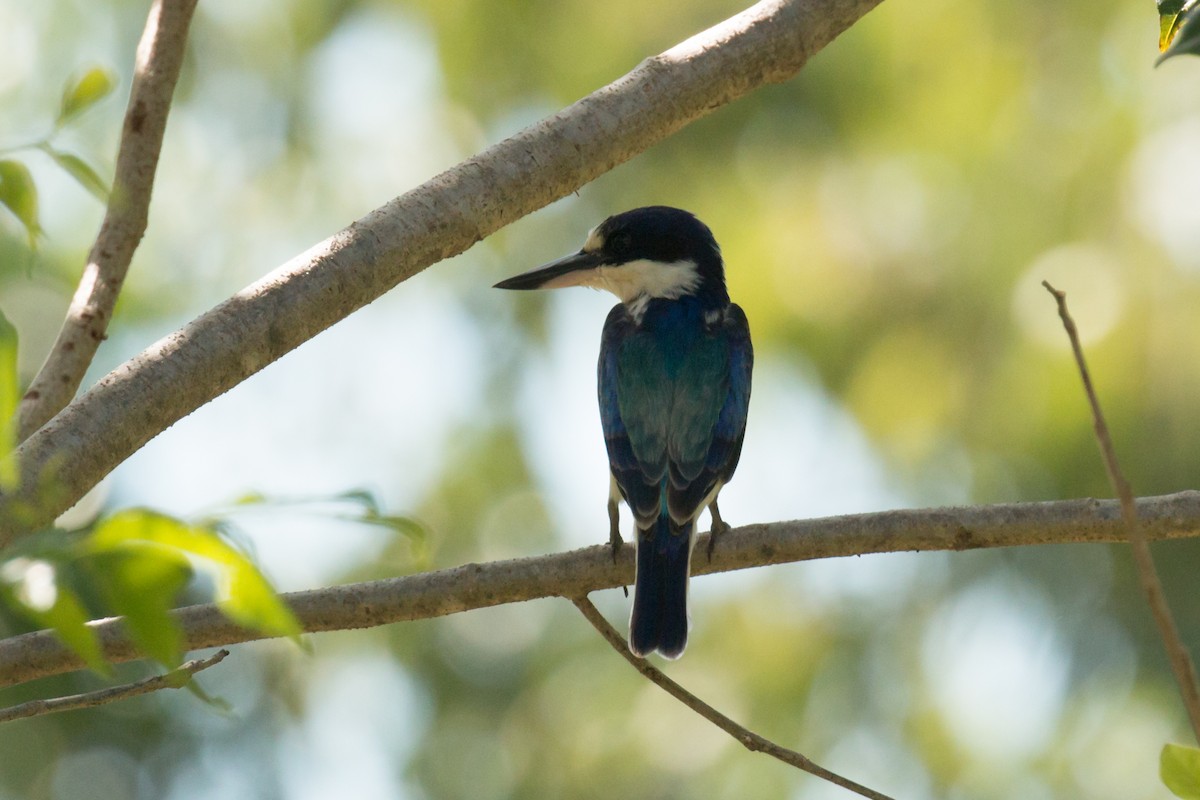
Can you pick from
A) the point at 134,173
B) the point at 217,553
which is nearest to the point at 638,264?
the point at 134,173

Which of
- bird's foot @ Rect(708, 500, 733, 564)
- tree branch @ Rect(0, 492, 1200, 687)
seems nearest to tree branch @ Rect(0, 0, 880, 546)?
tree branch @ Rect(0, 492, 1200, 687)

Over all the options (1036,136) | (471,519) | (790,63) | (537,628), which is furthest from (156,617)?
(537,628)

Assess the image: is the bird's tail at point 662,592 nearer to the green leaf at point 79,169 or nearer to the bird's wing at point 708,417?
→ the bird's wing at point 708,417

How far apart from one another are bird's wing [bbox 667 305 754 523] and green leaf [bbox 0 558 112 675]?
2681 mm

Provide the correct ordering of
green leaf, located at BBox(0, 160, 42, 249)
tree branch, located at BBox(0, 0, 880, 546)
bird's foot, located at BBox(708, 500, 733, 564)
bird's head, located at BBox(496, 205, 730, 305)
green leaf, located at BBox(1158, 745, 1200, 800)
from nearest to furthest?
green leaf, located at BBox(1158, 745, 1200, 800), green leaf, located at BBox(0, 160, 42, 249), tree branch, located at BBox(0, 0, 880, 546), bird's foot, located at BBox(708, 500, 733, 564), bird's head, located at BBox(496, 205, 730, 305)

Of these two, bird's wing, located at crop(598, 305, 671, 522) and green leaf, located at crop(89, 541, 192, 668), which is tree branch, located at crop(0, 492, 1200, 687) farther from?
green leaf, located at crop(89, 541, 192, 668)

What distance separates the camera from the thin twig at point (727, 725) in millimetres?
2230

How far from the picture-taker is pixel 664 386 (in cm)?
422

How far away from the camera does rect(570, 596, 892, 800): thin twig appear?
223 cm

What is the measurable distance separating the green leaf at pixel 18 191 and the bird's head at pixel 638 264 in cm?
300

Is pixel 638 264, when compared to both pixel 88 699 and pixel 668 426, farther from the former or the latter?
pixel 88 699

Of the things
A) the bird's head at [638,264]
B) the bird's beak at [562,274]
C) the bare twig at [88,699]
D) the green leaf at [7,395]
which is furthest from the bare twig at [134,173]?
the bird's head at [638,264]

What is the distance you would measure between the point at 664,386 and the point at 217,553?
10.5ft

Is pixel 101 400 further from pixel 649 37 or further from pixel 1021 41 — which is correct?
pixel 1021 41
